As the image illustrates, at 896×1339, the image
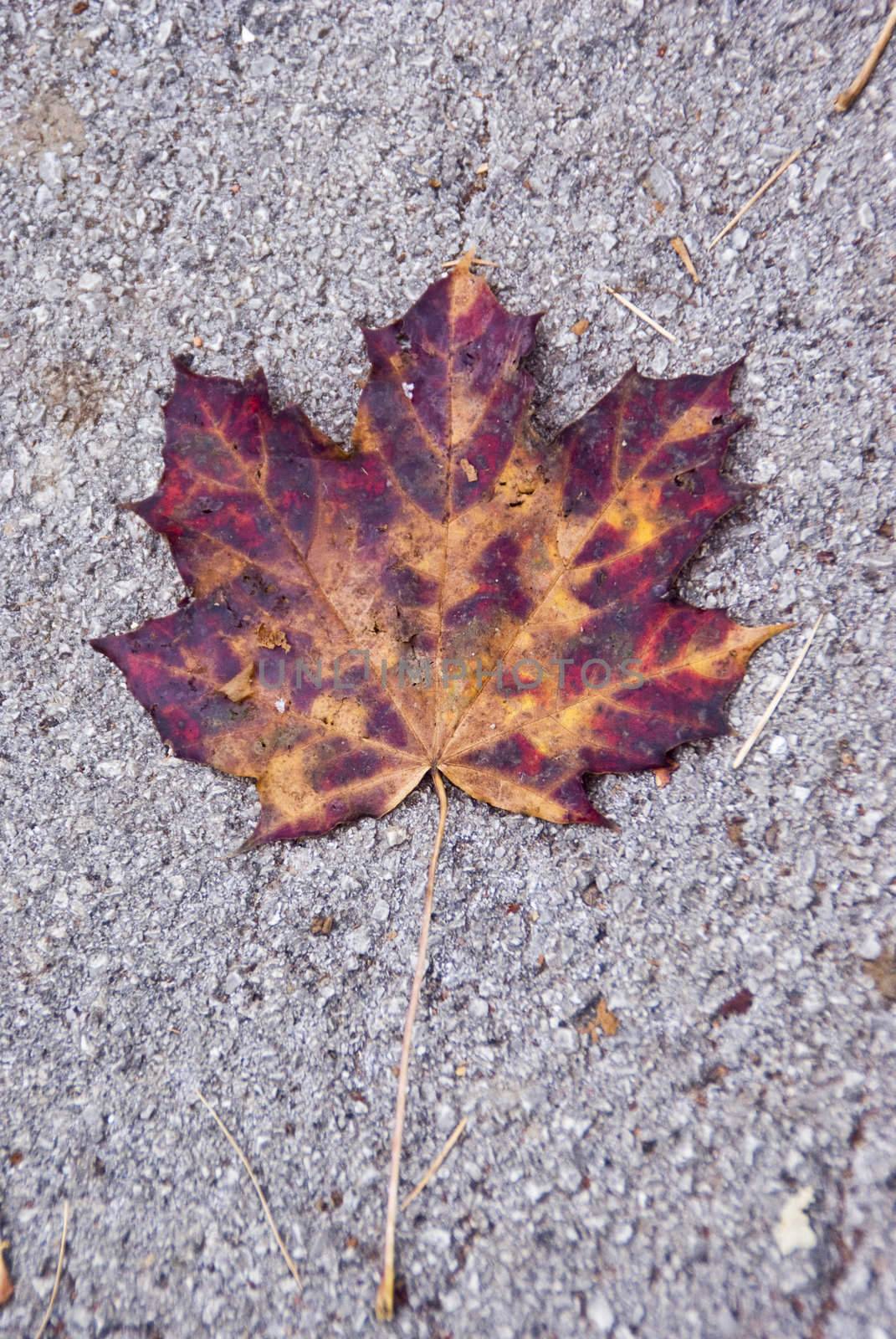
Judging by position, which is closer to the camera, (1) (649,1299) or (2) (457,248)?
(1) (649,1299)

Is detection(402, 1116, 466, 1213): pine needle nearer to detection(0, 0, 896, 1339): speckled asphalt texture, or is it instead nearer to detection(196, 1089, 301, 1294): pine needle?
detection(0, 0, 896, 1339): speckled asphalt texture

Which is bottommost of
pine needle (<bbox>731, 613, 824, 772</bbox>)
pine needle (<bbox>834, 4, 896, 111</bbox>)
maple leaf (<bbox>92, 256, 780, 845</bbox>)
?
pine needle (<bbox>731, 613, 824, 772</bbox>)

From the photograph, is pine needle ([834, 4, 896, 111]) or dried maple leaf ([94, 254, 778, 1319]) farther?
pine needle ([834, 4, 896, 111])

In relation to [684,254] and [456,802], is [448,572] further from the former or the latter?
[684,254]

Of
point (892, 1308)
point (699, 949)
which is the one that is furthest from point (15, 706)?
point (892, 1308)

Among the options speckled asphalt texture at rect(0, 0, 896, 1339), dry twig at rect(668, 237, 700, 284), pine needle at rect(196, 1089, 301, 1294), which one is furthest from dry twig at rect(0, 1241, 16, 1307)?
dry twig at rect(668, 237, 700, 284)

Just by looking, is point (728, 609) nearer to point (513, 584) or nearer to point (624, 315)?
point (513, 584)

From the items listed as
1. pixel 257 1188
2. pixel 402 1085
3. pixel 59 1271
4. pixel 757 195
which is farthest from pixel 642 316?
pixel 59 1271
